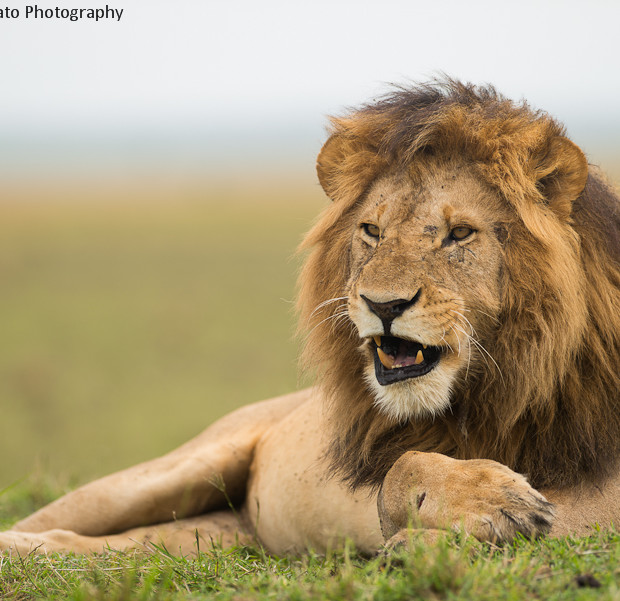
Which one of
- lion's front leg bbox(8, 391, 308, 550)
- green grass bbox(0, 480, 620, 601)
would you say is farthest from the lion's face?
lion's front leg bbox(8, 391, 308, 550)

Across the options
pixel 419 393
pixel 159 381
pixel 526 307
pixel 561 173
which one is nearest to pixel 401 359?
pixel 419 393

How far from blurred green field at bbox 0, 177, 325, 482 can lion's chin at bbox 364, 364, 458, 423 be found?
2.36 ft

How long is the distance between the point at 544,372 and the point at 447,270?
0.55 m

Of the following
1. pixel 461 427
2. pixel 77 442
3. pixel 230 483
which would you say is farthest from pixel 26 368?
pixel 461 427

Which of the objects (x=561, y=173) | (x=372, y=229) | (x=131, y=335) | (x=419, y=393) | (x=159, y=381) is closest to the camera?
(x=419, y=393)

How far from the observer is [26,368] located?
837 inches

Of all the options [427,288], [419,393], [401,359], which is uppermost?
[427,288]

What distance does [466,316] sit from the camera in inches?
142

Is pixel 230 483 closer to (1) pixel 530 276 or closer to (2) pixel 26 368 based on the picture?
(1) pixel 530 276

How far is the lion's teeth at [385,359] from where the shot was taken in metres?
3.65

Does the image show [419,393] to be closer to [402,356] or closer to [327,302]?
[402,356]

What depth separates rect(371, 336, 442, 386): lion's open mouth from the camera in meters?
3.59

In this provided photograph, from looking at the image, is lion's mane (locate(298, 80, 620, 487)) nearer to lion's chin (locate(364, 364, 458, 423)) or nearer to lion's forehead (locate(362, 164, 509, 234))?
lion's forehead (locate(362, 164, 509, 234))

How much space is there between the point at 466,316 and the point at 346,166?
3.17 ft
